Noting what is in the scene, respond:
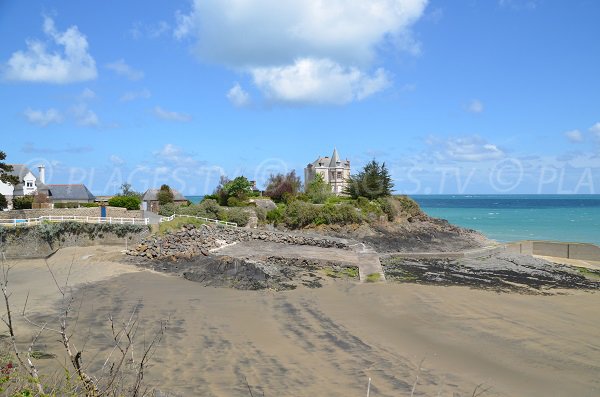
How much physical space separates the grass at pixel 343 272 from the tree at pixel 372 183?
24.7 m

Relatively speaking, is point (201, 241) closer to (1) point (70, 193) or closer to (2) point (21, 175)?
(1) point (70, 193)

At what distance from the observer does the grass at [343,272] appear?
65.7 feet

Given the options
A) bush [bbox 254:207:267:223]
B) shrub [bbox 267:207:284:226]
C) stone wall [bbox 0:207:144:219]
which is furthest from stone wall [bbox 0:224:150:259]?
shrub [bbox 267:207:284:226]

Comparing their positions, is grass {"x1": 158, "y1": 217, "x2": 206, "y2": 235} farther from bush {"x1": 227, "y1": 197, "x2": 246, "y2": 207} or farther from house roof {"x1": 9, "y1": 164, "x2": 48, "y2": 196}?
house roof {"x1": 9, "y1": 164, "x2": 48, "y2": 196}

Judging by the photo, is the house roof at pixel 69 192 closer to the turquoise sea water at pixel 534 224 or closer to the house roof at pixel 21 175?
the house roof at pixel 21 175

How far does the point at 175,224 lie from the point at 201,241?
4.01m

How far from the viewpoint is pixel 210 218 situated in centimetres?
3550

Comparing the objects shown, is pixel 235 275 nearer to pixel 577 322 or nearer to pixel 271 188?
pixel 577 322

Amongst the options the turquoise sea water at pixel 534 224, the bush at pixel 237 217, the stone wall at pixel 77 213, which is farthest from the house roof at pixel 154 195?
the turquoise sea water at pixel 534 224

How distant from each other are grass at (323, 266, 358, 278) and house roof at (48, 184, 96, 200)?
1465 inches

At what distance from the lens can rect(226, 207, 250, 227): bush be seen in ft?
116

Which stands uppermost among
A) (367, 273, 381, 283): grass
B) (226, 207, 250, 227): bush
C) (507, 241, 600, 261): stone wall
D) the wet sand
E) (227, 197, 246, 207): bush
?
(227, 197, 246, 207): bush

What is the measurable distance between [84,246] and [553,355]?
22.9 metres

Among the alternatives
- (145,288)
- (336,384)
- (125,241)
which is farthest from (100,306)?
(125,241)
